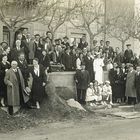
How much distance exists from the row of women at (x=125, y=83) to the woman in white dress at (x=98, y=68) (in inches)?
23.0

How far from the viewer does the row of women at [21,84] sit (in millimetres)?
18312

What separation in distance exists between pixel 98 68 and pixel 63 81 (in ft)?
6.63

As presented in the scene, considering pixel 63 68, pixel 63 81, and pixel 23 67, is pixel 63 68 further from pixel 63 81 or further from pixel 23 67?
pixel 23 67

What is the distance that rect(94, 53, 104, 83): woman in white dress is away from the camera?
919 inches

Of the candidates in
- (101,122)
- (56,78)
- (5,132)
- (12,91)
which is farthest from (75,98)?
(5,132)

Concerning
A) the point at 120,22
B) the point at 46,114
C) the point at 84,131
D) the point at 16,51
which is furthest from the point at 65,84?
the point at 120,22

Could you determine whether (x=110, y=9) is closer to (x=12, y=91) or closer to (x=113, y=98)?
(x=113, y=98)

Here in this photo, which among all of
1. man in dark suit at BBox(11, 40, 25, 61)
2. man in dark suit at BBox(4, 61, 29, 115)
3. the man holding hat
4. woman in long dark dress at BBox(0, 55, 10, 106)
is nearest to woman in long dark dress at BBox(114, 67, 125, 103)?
the man holding hat

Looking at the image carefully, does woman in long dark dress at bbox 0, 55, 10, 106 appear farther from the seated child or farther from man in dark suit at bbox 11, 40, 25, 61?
the seated child

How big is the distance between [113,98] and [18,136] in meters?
8.95

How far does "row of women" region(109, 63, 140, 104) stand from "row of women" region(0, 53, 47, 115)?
5333mm

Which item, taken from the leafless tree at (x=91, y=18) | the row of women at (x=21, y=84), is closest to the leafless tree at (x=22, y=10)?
the leafless tree at (x=91, y=18)

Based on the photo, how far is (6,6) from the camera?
2517 cm

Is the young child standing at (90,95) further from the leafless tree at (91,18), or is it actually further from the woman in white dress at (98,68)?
the leafless tree at (91,18)
